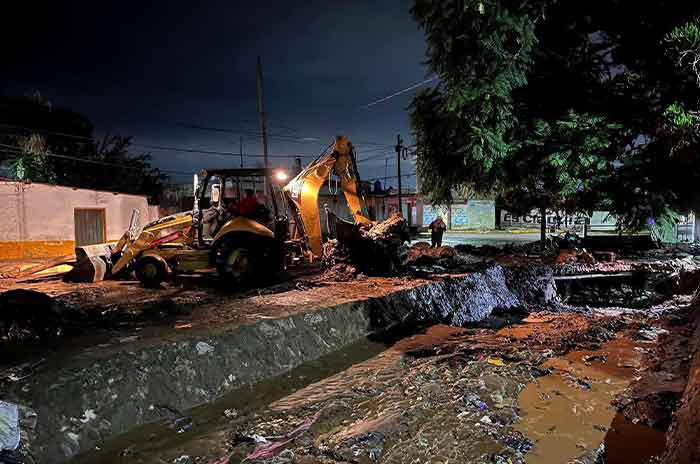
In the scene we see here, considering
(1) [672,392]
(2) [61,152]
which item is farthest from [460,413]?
(2) [61,152]

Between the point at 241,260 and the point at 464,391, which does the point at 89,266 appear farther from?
the point at 464,391

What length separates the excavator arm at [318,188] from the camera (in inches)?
388

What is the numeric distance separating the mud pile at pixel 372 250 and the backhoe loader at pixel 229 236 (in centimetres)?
43

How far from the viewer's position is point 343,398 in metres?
4.98

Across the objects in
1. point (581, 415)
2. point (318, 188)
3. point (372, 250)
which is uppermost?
point (318, 188)

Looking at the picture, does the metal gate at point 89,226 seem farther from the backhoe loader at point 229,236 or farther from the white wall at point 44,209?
the backhoe loader at point 229,236

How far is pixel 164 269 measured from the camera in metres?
9.55

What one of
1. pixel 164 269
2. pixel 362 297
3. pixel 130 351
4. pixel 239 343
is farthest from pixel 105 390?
pixel 164 269

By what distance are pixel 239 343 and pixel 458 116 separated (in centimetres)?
533

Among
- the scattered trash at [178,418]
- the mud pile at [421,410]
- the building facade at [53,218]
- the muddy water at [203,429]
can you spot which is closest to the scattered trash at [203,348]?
the muddy water at [203,429]

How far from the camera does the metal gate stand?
17125mm

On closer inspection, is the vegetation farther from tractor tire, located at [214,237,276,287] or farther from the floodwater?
the floodwater

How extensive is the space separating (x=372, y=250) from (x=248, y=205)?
2.97 m

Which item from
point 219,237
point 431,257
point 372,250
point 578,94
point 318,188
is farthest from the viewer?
point 431,257
